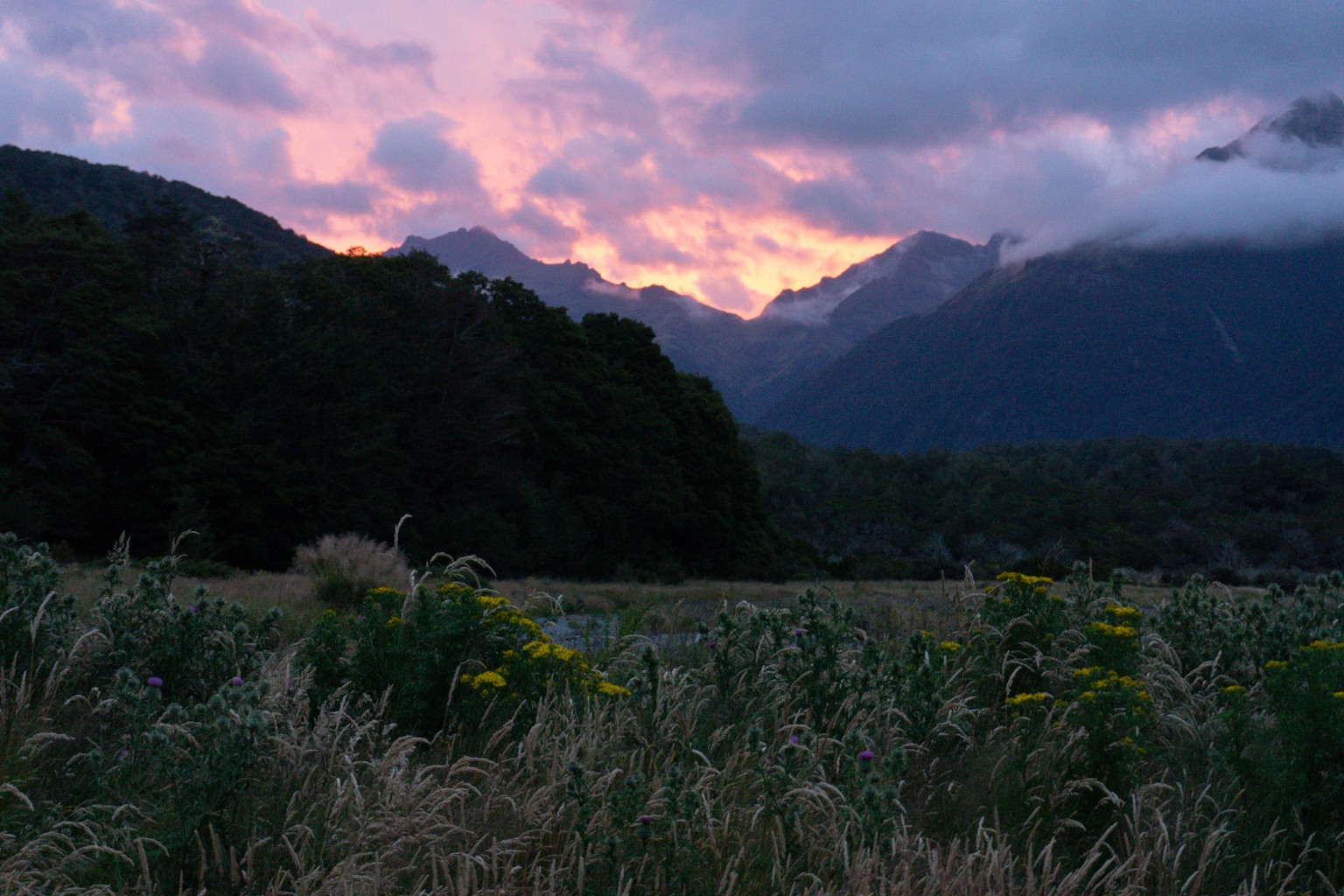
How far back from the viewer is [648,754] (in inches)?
172

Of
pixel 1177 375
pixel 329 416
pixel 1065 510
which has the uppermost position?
pixel 1177 375

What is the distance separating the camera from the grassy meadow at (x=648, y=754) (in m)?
3.13

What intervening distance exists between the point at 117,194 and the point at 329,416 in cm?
4093

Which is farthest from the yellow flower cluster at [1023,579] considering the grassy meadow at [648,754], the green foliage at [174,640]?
the green foliage at [174,640]

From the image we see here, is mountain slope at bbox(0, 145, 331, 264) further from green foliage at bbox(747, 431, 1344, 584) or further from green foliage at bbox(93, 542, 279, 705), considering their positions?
green foliage at bbox(93, 542, 279, 705)

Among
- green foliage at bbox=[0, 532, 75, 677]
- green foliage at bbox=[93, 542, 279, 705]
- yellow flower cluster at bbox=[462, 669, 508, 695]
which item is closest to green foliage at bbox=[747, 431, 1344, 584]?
yellow flower cluster at bbox=[462, 669, 508, 695]

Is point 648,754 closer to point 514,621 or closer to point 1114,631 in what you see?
point 514,621

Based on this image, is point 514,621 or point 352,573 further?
point 352,573

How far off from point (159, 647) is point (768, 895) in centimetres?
304

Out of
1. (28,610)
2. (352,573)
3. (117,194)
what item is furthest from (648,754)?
(117,194)

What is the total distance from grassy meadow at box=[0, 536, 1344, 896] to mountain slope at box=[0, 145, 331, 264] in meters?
46.7

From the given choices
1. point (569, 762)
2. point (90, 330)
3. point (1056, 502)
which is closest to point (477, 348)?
point (90, 330)

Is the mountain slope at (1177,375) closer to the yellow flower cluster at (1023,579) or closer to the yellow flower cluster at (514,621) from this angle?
the yellow flower cluster at (1023,579)

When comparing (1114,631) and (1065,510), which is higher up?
(1114,631)
